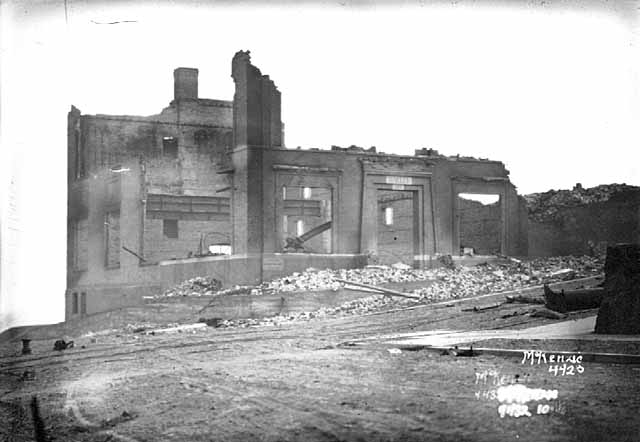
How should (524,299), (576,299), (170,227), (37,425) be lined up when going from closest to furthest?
(37,425) → (576,299) → (524,299) → (170,227)

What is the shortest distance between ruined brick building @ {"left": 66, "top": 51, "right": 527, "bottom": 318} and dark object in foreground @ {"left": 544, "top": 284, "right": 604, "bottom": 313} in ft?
→ 6.65

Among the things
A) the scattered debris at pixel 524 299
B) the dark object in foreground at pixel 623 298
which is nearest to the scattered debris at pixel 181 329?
the scattered debris at pixel 524 299

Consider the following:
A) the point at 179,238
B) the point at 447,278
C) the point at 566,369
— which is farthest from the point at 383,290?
the point at 179,238

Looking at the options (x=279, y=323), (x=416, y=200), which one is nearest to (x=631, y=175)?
(x=279, y=323)

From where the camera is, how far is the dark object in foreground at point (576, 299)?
8438 millimetres

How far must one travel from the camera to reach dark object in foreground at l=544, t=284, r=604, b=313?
8.44 m

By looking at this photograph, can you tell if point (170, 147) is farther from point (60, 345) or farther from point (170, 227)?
point (60, 345)

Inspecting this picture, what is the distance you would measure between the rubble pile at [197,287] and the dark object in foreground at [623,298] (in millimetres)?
5097

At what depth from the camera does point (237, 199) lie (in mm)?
14047

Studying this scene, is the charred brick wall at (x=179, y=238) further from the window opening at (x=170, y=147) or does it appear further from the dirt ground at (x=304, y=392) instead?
the dirt ground at (x=304, y=392)

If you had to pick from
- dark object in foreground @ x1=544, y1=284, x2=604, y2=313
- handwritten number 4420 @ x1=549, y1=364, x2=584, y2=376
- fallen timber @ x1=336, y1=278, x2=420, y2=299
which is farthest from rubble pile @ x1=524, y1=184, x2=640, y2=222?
handwritten number 4420 @ x1=549, y1=364, x2=584, y2=376

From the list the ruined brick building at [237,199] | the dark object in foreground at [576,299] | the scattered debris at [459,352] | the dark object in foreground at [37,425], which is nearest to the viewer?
the dark object in foreground at [37,425]

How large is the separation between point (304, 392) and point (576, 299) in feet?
13.3

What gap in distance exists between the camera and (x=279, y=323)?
8797 millimetres
